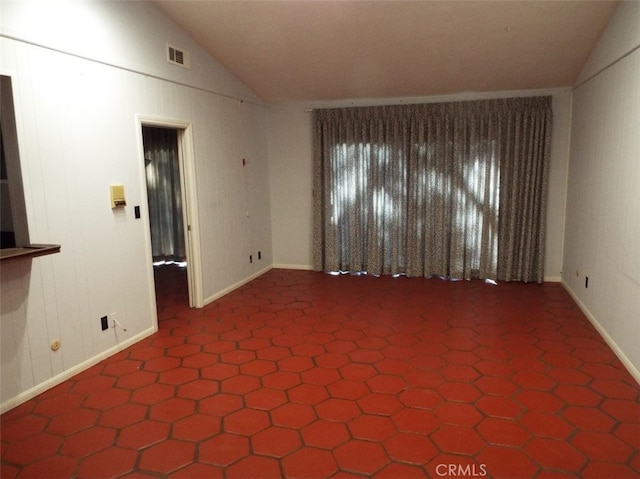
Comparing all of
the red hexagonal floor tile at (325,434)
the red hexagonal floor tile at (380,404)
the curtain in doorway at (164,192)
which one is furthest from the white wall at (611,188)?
the curtain in doorway at (164,192)

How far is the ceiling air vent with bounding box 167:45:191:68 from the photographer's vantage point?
160 inches

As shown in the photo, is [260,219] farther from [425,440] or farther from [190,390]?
[425,440]

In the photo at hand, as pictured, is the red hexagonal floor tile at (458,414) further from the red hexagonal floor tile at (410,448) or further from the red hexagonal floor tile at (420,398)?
the red hexagonal floor tile at (410,448)

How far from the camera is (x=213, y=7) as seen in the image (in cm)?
379

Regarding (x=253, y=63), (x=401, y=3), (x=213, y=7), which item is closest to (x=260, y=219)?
(x=253, y=63)

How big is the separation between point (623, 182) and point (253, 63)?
373 centimetres

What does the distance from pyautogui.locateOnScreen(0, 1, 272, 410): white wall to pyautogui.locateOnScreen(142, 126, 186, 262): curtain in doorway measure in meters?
2.22

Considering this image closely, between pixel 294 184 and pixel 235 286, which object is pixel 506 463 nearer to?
pixel 235 286

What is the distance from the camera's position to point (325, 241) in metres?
6.19

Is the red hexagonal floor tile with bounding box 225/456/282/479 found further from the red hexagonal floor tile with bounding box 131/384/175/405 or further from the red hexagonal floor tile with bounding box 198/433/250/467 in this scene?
the red hexagonal floor tile with bounding box 131/384/175/405

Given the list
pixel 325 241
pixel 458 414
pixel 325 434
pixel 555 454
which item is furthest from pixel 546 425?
pixel 325 241

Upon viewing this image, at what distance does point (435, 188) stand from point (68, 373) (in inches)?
174

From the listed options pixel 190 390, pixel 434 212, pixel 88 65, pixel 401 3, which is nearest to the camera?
pixel 190 390

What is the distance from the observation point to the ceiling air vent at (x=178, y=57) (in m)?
4.07
